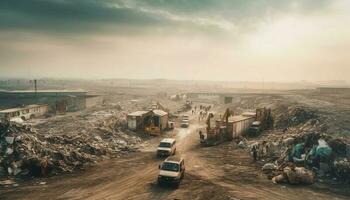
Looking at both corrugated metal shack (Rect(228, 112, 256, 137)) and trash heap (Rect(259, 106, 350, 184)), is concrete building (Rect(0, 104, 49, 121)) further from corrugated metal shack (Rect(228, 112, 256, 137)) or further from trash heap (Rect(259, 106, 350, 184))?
trash heap (Rect(259, 106, 350, 184))

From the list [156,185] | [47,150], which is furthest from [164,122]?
[156,185]

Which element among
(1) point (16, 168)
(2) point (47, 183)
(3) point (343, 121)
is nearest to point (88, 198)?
(2) point (47, 183)

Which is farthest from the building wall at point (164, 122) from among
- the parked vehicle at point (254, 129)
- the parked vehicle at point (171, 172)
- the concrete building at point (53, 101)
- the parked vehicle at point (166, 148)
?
the concrete building at point (53, 101)

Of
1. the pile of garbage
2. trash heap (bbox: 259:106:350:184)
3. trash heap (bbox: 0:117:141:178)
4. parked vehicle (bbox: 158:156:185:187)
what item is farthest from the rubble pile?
parked vehicle (bbox: 158:156:185:187)

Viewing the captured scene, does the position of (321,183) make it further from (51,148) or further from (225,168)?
(51,148)

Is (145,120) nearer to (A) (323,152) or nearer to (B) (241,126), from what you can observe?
(B) (241,126)

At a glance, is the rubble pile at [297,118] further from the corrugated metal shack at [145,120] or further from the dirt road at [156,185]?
the corrugated metal shack at [145,120]
